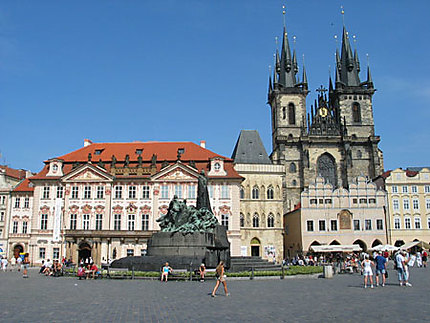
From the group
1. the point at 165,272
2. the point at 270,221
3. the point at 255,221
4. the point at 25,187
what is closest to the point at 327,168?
the point at 270,221

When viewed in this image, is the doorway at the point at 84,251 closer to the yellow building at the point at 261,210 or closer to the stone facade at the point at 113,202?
the stone facade at the point at 113,202

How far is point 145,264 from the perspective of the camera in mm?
22578

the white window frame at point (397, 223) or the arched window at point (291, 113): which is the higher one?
the arched window at point (291, 113)

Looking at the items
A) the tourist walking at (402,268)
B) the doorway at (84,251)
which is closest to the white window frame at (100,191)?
the doorway at (84,251)

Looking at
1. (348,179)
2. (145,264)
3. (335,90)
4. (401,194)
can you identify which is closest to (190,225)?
(145,264)

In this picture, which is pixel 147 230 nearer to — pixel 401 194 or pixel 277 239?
pixel 277 239

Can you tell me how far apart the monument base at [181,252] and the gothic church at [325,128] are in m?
44.0

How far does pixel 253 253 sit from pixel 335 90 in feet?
118

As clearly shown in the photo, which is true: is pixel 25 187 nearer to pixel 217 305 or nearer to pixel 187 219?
pixel 187 219

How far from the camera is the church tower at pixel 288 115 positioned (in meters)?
68.1

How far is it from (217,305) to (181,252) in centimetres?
1054

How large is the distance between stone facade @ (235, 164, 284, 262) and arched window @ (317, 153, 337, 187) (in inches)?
628

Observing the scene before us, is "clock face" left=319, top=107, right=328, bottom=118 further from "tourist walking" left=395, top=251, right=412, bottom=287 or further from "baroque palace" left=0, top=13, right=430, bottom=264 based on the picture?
"tourist walking" left=395, top=251, right=412, bottom=287

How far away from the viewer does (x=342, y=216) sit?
2133 inches
